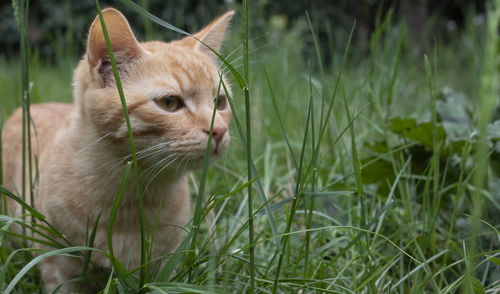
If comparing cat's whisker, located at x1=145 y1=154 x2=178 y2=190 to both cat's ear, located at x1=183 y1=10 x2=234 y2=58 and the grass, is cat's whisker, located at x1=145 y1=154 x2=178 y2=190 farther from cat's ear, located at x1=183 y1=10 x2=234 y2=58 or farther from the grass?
cat's ear, located at x1=183 y1=10 x2=234 y2=58

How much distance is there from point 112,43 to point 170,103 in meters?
0.23

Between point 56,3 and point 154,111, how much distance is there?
6069 mm

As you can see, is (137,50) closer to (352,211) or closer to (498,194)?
(352,211)

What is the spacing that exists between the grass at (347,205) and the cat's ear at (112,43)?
288 mm

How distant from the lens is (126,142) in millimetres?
1174

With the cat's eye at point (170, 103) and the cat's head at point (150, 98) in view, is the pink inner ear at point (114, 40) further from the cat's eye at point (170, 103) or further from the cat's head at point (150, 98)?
the cat's eye at point (170, 103)

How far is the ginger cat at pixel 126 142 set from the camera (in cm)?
114

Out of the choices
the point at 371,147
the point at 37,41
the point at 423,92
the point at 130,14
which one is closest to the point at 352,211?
the point at 371,147

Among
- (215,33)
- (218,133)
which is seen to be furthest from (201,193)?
(215,33)

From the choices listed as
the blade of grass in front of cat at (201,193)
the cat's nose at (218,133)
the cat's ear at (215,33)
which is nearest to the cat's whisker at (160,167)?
the cat's nose at (218,133)

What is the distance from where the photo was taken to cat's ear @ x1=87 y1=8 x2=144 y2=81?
1128 mm

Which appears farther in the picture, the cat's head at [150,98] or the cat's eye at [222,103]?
the cat's eye at [222,103]

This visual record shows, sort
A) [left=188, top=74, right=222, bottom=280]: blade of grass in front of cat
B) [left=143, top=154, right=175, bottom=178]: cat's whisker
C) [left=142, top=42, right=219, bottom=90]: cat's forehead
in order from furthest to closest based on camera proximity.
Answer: [left=142, top=42, right=219, bottom=90]: cat's forehead, [left=143, top=154, right=175, bottom=178]: cat's whisker, [left=188, top=74, right=222, bottom=280]: blade of grass in front of cat

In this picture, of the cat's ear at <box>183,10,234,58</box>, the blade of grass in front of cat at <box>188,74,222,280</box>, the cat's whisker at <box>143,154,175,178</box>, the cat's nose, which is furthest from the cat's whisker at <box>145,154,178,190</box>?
the cat's ear at <box>183,10,234,58</box>
